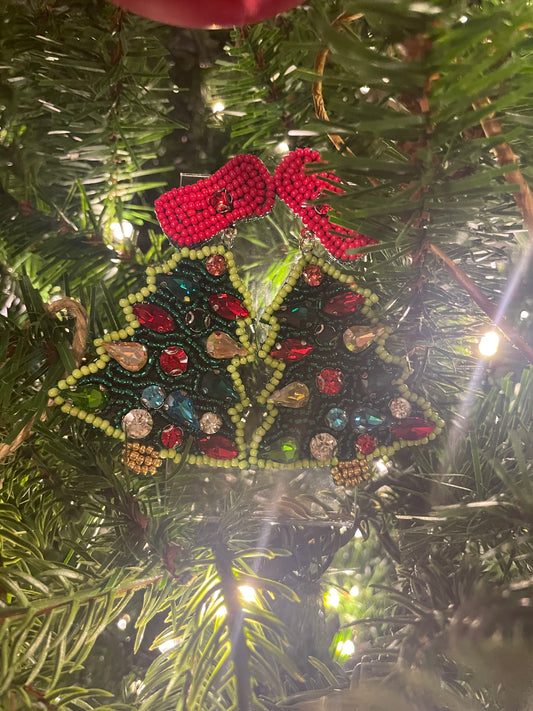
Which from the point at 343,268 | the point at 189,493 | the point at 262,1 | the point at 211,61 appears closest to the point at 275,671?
the point at 189,493

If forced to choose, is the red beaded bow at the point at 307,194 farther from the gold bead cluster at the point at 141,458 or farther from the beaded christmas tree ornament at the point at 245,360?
the gold bead cluster at the point at 141,458

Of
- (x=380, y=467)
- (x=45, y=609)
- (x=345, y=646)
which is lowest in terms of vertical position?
(x=345, y=646)

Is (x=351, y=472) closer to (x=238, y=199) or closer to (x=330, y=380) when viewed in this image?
(x=330, y=380)

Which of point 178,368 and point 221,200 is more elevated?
point 221,200

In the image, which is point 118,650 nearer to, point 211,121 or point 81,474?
point 81,474

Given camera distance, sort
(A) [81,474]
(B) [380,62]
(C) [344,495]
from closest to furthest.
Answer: (B) [380,62] < (A) [81,474] < (C) [344,495]

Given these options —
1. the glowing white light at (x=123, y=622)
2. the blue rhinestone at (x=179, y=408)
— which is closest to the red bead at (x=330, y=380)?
the blue rhinestone at (x=179, y=408)

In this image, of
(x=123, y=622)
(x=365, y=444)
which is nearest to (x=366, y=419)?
(x=365, y=444)
